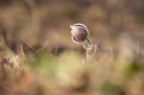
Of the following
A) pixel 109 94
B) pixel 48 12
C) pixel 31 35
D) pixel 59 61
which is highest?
pixel 48 12

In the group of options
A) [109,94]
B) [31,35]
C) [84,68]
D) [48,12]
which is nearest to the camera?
[109,94]

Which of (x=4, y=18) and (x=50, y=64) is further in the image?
(x=4, y=18)

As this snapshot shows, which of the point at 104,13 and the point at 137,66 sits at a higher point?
the point at 104,13

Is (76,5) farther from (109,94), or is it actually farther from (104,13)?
(109,94)

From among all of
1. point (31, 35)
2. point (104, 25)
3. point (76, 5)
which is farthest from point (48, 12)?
point (31, 35)

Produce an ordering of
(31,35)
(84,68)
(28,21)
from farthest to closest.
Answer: (28,21) < (31,35) < (84,68)

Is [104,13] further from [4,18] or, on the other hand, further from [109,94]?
[109,94]

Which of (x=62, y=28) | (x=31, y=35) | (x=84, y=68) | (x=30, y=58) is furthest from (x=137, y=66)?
(x=62, y=28)

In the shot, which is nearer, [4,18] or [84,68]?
[84,68]

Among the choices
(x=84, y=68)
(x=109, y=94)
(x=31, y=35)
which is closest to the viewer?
(x=109, y=94)
